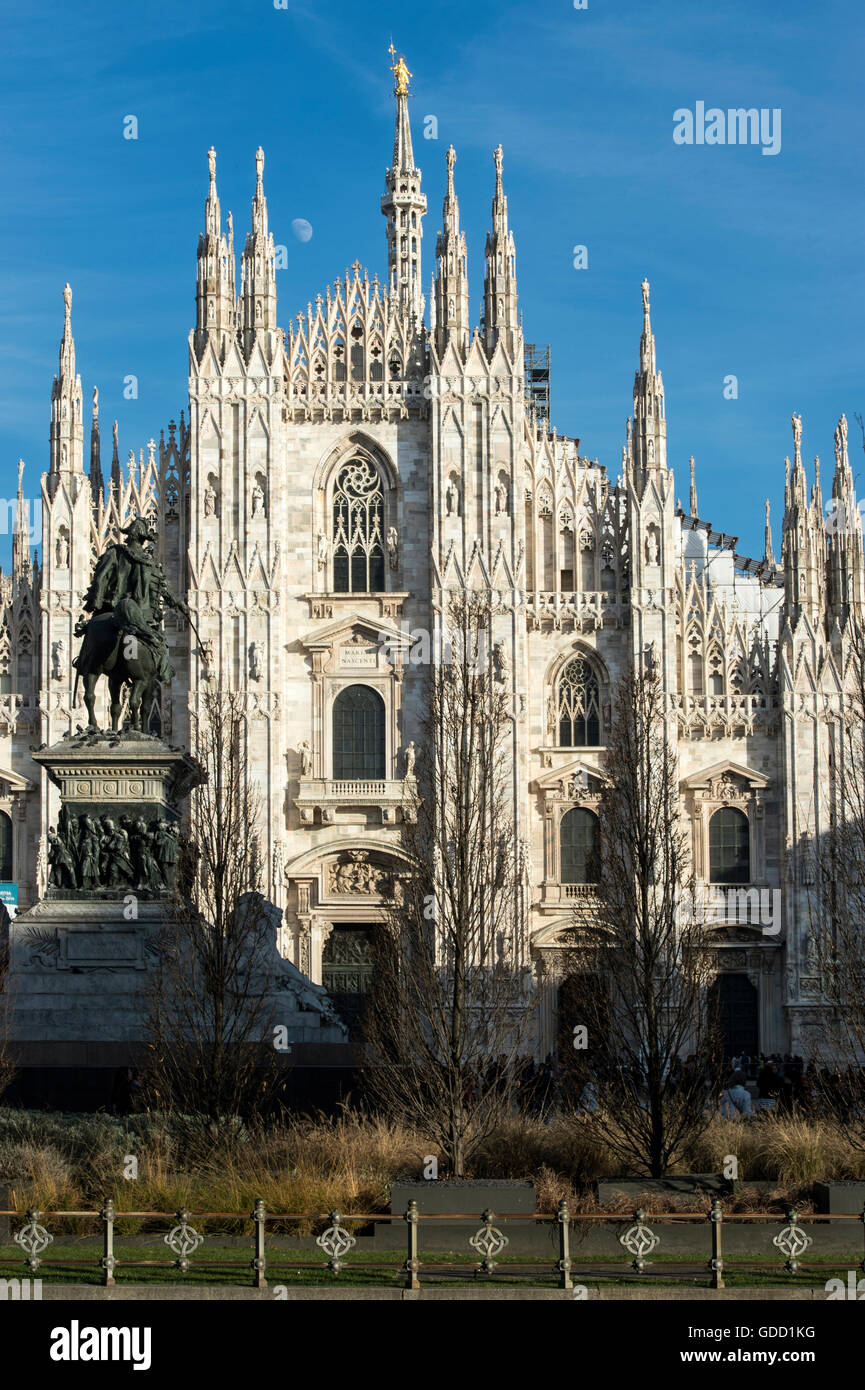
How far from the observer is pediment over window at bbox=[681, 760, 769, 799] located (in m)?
54.8

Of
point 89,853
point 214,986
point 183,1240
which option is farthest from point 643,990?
point 183,1240

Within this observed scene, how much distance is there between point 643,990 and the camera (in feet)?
87.4

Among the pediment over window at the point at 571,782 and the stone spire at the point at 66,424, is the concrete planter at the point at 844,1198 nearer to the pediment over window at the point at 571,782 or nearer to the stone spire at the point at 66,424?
the pediment over window at the point at 571,782

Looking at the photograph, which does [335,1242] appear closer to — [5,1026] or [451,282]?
[5,1026]

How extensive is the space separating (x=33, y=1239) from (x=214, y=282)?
39788mm

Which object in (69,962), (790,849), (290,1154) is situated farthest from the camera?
(790,849)

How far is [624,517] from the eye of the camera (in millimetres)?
56125

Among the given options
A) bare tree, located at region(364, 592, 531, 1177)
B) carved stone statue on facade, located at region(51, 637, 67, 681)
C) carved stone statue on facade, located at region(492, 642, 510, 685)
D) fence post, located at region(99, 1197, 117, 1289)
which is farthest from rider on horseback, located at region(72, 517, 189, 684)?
carved stone statue on facade, located at region(51, 637, 67, 681)

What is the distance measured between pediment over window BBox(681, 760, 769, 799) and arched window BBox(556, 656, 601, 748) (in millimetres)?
2785

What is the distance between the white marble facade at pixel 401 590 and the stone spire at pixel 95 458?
86 cm
